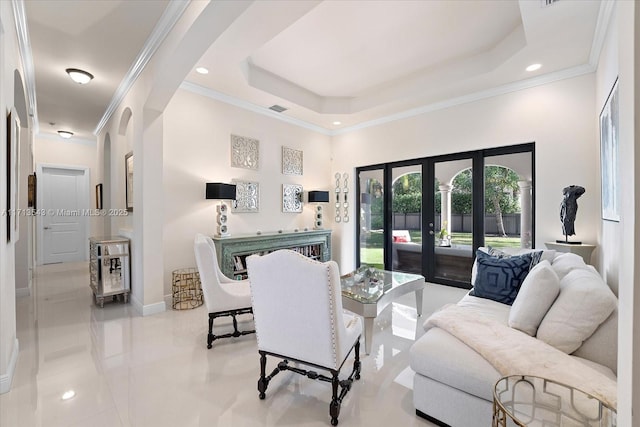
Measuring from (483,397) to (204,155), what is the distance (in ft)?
13.5

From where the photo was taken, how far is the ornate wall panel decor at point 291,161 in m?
5.34

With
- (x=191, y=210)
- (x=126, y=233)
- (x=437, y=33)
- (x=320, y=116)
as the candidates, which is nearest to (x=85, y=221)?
(x=126, y=233)

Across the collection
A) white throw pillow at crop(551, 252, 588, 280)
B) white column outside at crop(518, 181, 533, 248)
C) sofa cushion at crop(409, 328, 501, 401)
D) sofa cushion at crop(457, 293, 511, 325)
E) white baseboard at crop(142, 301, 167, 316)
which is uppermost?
white column outside at crop(518, 181, 533, 248)

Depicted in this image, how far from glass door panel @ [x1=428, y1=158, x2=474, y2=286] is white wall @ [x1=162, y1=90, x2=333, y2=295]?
2.60 meters

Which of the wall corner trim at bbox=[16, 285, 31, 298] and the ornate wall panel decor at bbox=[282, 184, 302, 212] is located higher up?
the ornate wall panel decor at bbox=[282, 184, 302, 212]

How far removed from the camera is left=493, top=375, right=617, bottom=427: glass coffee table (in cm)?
115

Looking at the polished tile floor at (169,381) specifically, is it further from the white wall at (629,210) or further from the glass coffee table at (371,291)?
the white wall at (629,210)

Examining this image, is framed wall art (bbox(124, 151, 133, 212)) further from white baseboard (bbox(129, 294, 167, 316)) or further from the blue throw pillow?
the blue throw pillow

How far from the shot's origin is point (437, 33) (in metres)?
3.29

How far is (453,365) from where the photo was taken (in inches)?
63.3

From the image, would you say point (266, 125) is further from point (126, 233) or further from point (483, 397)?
point (483, 397)

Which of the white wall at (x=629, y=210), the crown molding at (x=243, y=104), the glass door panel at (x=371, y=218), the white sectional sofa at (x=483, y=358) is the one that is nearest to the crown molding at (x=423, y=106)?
the crown molding at (x=243, y=104)

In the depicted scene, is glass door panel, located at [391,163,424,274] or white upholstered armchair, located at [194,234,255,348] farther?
glass door panel, located at [391,163,424,274]

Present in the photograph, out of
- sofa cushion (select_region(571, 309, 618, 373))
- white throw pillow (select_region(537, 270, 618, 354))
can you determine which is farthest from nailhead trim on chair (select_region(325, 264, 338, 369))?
sofa cushion (select_region(571, 309, 618, 373))
